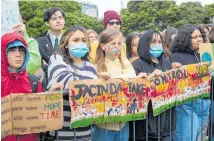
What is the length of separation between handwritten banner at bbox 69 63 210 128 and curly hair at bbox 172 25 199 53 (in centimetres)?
54

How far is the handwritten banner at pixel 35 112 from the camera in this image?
2.90 meters

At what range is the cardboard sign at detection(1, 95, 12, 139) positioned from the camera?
2.81 m

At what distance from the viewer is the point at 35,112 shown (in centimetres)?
297

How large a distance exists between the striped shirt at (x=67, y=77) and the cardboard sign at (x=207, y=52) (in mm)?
1369

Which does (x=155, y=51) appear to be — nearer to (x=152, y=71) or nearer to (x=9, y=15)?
(x=152, y=71)

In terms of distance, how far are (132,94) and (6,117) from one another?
1199mm

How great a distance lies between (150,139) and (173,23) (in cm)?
3628

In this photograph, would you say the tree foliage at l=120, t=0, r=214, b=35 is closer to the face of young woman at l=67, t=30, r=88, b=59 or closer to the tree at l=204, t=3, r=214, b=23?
the tree at l=204, t=3, r=214, b=23

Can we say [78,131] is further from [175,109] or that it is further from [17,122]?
[175,109]

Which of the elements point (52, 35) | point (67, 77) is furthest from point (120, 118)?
point (52, 35)

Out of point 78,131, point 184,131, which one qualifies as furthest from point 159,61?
point 78,131

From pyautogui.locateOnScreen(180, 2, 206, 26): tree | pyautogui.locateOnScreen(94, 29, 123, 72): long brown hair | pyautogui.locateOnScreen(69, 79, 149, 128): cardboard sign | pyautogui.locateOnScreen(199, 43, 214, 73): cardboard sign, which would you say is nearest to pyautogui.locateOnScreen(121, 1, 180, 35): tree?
pyautogui.locateOnScreen(180, 2, 206, 26): tree

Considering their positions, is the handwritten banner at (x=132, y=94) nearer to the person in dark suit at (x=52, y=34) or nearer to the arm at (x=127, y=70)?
the arm at (x=127, y=70)

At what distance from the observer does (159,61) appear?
4.24 m
